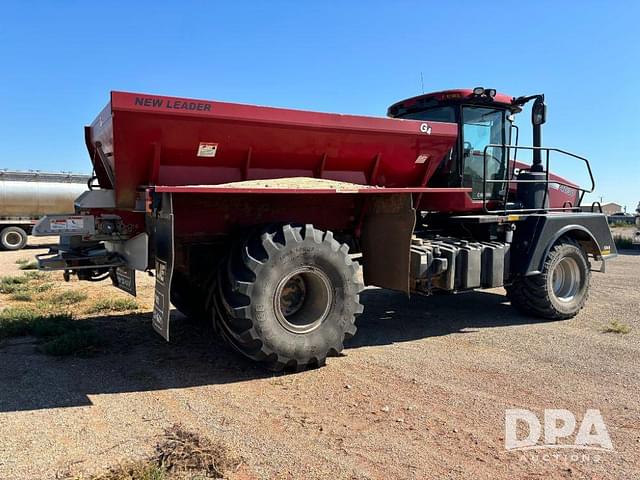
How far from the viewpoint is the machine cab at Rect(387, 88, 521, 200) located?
23.5 ft

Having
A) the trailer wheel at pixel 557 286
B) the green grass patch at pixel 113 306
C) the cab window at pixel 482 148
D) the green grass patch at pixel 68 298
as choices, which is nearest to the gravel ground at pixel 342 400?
the trailer wheel at pixel 557 286

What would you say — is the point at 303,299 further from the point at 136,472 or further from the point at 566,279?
the point at 566,279

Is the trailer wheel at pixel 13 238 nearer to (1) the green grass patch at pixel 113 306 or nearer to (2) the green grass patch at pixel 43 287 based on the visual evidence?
(2) the green grass patch at pixel 43 287

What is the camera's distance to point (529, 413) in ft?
13.4

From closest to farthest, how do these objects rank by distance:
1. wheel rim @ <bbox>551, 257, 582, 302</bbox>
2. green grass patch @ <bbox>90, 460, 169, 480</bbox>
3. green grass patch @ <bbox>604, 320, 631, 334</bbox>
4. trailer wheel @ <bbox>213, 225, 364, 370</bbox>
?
green grass patch @ <bbox>90, 460, 169, 480</bbox>
trailer wheel @ <bbox>213, 225, 364, 370</bbox>
green grass patch @ <bbox>604, 320, 631, 334</bbox>
wheel rim @ <bbox>551, 257, 582, 302</bbox>

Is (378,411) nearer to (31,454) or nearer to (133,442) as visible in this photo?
(133,442)

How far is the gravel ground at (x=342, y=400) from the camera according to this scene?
10.8 feet

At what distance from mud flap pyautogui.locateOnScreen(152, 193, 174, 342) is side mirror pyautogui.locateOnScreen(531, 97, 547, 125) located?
535 cm

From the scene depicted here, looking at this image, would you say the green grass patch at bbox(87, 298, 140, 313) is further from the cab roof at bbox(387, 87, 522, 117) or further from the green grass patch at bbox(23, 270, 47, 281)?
the cab roof at bbox(387, 87, 522, 117)

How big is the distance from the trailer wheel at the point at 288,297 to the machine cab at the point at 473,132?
8.59 feet

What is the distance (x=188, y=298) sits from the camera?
260 inches

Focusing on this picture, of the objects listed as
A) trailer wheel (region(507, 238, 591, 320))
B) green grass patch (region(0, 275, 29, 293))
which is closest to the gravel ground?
trailer wheel (region(507, 238, 591, 320))

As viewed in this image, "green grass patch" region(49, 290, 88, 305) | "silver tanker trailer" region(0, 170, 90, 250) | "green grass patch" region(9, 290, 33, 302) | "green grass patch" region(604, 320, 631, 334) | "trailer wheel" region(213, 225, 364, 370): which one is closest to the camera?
"trailer wheel" region(213, 225, 364, 370)

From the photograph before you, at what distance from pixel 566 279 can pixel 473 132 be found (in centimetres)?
272
